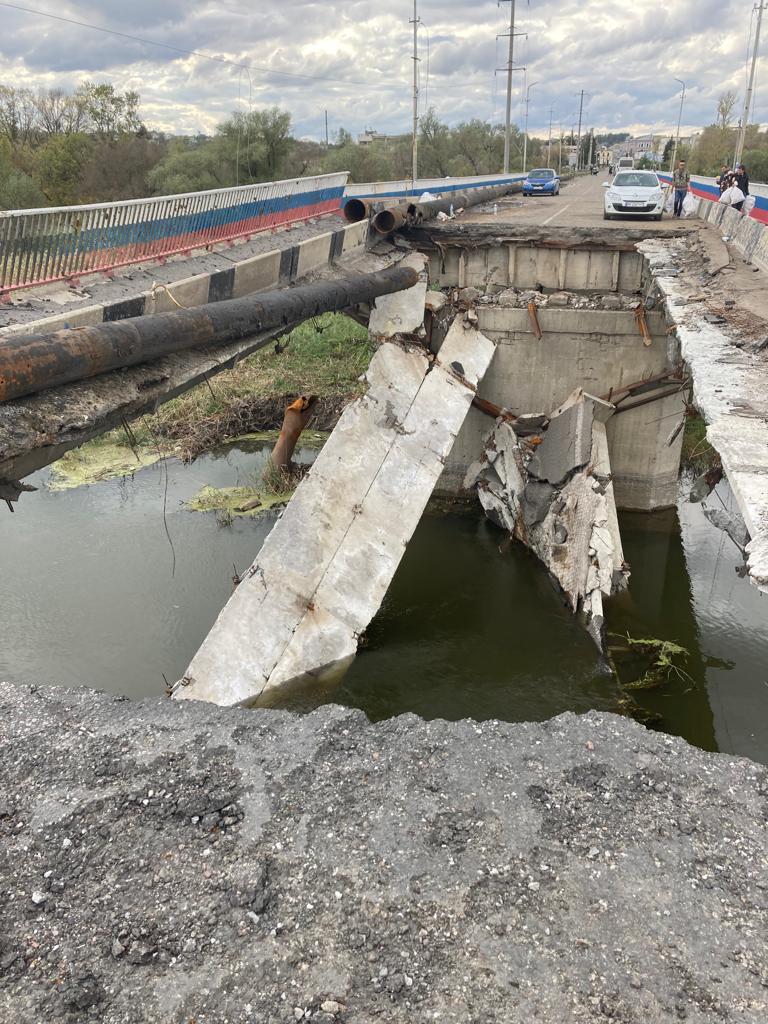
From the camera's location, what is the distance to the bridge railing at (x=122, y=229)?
26.8ft

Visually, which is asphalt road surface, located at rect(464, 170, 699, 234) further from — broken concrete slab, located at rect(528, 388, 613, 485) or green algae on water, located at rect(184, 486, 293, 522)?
green algae on water, located at rect(184, 486, 293, 522)

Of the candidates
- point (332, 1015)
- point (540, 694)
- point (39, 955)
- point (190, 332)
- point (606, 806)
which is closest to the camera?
point (332, 1015)

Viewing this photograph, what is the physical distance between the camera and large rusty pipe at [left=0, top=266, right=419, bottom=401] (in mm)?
4910

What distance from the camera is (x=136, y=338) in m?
5.79

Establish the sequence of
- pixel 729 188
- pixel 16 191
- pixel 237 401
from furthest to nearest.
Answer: pixel 16 191 → pixel 237 401 → pixel 729 188

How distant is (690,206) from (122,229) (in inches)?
637

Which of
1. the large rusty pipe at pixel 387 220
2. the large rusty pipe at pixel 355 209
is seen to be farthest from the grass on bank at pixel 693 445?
the large rusty pipe at pixel 355 209

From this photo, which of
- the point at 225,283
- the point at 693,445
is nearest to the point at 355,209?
the point at 225,283

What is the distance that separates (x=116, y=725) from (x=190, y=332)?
12.0 feet

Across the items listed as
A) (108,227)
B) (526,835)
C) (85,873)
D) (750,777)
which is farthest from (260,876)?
(108,227)

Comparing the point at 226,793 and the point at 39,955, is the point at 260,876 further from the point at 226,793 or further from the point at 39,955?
the point at 39,955

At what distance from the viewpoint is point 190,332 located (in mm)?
6363

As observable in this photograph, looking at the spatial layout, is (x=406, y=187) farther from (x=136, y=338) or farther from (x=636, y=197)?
(x=136, y=338)

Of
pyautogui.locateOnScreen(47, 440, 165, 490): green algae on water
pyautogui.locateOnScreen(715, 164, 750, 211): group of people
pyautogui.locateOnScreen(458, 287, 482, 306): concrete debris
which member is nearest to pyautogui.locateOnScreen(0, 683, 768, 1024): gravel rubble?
pyautogui.locateOnScreen(458, 287, 482, 306): concrete debris
